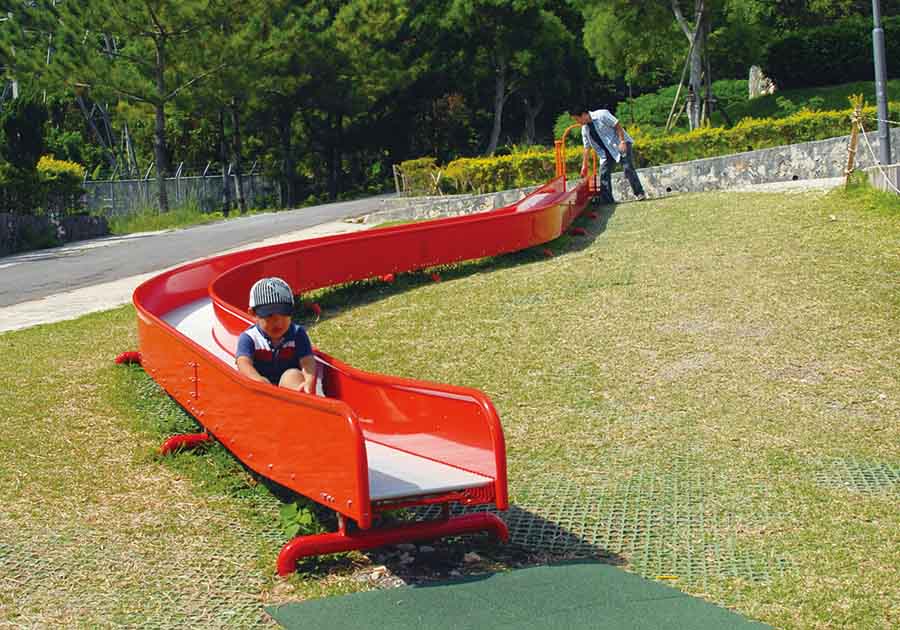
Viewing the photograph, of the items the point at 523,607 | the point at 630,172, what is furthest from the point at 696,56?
the point at 523,607

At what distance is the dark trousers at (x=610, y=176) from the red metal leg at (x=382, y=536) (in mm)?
14085

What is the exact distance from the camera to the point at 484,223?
15.0m

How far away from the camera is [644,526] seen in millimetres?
6090

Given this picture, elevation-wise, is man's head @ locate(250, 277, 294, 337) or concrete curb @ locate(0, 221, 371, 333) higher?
man's head @ locate(250, 277, 294, 337)

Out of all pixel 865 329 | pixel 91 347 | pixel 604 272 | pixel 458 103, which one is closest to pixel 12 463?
pixel 91 347

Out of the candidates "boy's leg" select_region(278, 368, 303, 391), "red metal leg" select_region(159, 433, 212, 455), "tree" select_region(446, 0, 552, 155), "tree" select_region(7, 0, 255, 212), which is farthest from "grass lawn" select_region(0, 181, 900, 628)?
"tree" select_region(446, 0, 552, 155)

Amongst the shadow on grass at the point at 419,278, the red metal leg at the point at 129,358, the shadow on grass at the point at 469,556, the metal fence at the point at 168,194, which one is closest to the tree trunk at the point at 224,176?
the metal fence at the point at 168,194

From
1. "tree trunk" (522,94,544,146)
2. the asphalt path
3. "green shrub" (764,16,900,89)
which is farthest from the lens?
"tree trunk" (522,94,544,146)

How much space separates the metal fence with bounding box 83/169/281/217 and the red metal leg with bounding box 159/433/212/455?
2719 cm

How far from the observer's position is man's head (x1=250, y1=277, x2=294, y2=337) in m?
6.59

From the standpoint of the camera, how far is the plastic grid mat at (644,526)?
18.1 ft

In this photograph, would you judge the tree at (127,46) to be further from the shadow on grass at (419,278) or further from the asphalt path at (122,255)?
the shadow on grass at (419,278)

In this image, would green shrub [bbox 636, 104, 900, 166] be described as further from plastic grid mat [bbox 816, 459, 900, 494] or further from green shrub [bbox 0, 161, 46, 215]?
plastic grid mat [bbox 816, 459, 900, 494]

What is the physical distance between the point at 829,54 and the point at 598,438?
27564 millimetres
